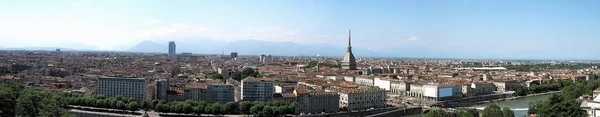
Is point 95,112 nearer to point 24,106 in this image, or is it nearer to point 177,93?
point 177,93

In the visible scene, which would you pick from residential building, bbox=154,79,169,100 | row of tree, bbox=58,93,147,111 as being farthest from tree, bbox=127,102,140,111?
residential building, bbox=154,79,169,100

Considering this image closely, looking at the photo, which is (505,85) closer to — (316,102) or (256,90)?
(316,102)

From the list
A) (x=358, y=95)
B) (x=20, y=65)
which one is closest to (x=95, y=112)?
(x=358, y=95)

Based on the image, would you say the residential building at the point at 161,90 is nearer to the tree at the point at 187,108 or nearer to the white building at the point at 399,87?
the tree at the point at 187,108

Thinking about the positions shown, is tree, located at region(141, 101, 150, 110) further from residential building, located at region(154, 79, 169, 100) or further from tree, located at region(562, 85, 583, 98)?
tree, located at region(562, 85, 583, 98)

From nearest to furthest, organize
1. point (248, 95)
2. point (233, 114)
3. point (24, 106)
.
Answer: point (24, 106) → point (233, 114) → point (248, 95)

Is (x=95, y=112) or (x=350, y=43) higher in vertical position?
(x=350, y=43)

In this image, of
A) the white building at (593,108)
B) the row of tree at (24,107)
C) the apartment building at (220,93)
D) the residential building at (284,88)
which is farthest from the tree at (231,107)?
the white building at (593,108)
